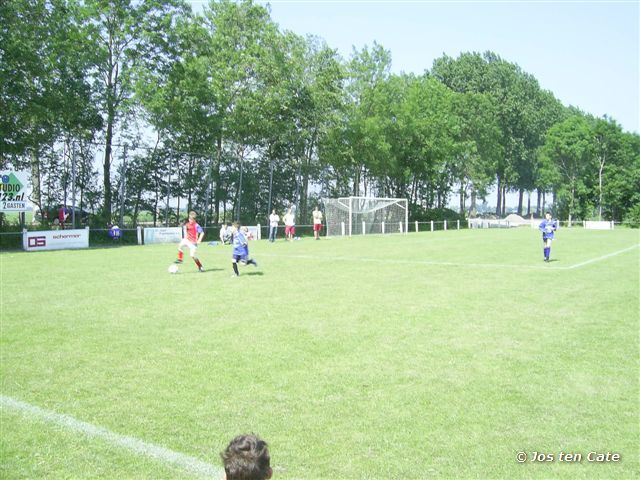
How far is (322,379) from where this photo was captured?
254 inches

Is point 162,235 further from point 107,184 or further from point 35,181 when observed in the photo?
point 35,181

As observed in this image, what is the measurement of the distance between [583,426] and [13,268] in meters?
17.6

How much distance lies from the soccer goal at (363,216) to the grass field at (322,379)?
27263 millimetres

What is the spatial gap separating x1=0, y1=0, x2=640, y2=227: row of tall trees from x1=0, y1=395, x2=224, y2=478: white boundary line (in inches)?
989

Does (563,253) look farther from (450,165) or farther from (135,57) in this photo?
(450,165)

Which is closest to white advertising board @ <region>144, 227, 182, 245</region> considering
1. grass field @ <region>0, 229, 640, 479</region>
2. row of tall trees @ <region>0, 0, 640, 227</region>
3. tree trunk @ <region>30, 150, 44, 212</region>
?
row of tall trees @ <region>0, 0, 640, 227</region>

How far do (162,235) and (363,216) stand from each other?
16.9 m

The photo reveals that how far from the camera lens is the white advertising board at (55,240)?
25.2 metres

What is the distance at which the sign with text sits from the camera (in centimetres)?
2450

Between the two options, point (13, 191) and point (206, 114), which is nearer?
point (13, 191)

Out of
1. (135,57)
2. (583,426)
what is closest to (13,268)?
(583,426)

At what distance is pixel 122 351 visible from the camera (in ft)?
25.2

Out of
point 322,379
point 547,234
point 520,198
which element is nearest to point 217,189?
point 547,234

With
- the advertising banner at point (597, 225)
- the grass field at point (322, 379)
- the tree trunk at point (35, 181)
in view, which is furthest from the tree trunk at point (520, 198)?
the grass field at point (322, 379)
